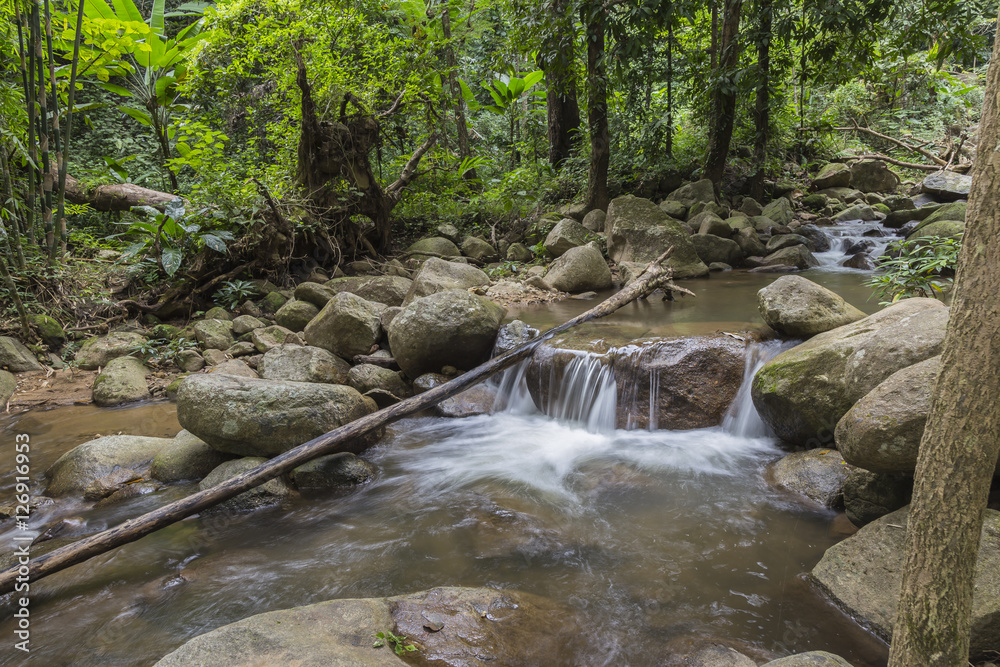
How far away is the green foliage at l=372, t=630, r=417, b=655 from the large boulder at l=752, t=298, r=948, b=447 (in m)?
3.12

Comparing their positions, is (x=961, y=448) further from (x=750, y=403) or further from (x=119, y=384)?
(x=119, y=384)

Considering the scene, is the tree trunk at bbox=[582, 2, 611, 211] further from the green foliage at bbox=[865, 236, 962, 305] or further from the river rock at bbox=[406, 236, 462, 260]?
the green foliage at bbox=[865, 236, 962, 305]

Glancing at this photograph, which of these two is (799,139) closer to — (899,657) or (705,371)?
(705,371)

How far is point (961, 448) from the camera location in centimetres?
148

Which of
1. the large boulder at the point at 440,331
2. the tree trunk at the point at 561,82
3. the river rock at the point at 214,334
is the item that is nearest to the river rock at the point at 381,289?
the river rock at the point at 214,334

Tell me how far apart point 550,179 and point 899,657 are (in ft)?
39.1

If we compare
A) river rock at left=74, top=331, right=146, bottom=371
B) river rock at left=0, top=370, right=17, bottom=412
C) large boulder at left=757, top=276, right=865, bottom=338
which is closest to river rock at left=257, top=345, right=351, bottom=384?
river rock at left=74, top=331, right=146, bottom=371

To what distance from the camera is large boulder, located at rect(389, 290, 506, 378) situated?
5957 millimetres

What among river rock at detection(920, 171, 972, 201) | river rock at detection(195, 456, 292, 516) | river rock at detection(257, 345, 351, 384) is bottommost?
river rock at detection(195, 456, 292, 516)

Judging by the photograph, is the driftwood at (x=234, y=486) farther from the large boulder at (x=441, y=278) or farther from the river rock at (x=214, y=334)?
the river rock at (x=214, y=334)

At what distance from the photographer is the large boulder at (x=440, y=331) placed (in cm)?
596

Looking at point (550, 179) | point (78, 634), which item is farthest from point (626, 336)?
point (550, 179)

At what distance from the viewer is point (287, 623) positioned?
2289 millimetres

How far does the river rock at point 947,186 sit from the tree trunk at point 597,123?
759 cm
